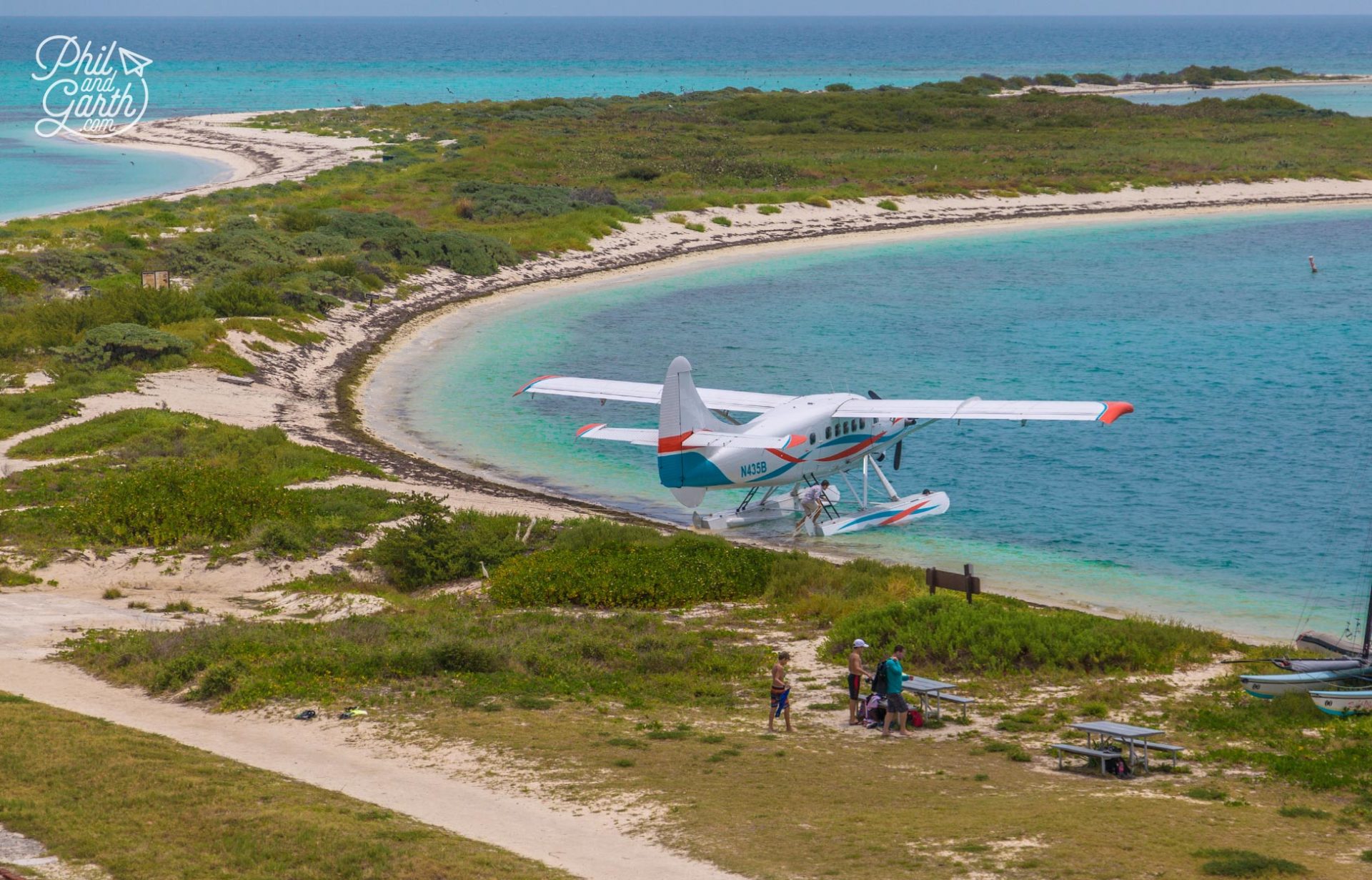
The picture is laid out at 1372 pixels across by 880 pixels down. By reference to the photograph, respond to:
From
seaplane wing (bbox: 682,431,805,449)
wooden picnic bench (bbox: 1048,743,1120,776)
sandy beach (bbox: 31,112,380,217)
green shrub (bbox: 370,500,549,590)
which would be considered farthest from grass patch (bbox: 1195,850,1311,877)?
sandy beach (bbox: 31,112,380,217)

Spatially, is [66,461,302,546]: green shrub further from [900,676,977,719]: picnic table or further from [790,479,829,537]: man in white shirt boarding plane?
[900,676,977,719]: picnic table

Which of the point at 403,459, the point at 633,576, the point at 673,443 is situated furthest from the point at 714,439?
the point at 403,459

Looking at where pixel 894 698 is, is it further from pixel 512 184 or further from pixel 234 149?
pixel 234 149

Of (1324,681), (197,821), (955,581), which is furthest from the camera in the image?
(955,581)

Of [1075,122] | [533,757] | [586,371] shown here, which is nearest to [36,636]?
[533,757]

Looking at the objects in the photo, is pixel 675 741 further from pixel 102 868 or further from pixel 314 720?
pixel 102 868
